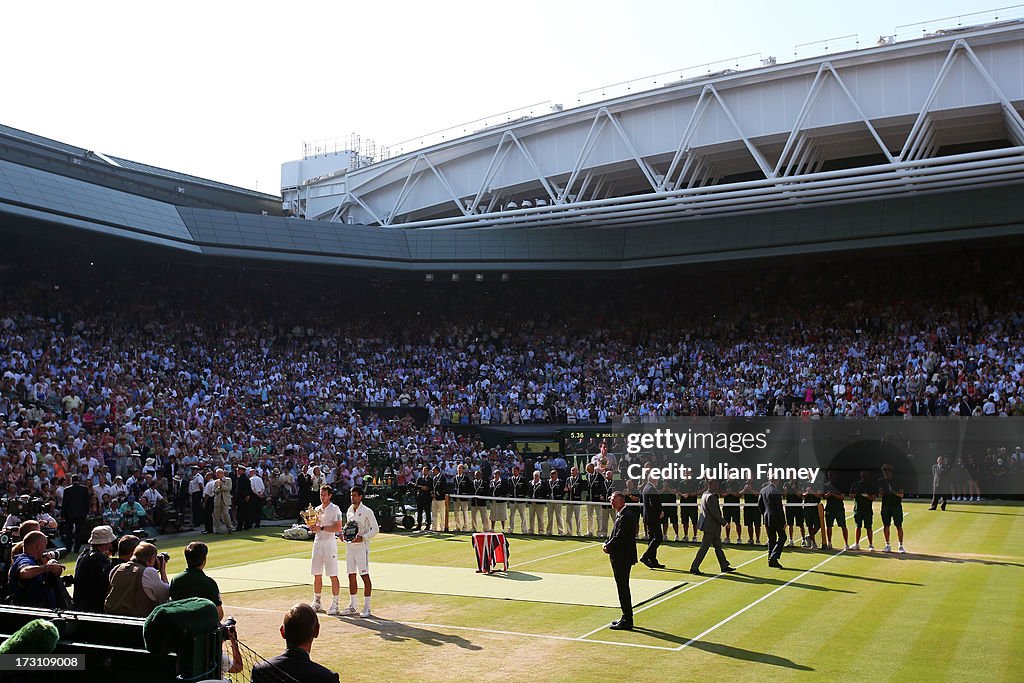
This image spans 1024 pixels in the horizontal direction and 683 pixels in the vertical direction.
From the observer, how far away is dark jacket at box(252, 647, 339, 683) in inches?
225

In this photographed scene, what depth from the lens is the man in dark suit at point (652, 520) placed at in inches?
688

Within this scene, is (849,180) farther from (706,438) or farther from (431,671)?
(431,671)

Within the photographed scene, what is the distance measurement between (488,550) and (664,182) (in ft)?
76.6

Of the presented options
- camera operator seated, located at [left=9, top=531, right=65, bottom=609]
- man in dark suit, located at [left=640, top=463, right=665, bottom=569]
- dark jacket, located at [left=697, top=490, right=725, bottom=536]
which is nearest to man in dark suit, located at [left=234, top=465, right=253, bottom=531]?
man in dark suit, located at [left=640, top=463, right=665, bottom=569]

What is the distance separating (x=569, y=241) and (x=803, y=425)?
1610 centimetres

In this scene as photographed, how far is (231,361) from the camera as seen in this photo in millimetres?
39281

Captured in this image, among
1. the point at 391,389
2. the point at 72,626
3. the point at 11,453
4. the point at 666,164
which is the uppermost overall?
the point at 666,164

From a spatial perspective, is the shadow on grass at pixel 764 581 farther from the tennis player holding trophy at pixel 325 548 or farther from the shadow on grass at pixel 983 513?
the shadow on grass at pixel 983 513

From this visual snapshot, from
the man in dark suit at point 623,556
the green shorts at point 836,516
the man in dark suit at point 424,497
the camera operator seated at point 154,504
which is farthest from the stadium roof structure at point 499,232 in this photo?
the man in dark suit at point 623,556

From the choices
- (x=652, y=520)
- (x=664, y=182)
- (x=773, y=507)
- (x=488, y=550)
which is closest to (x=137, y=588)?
(x=488, y=550)

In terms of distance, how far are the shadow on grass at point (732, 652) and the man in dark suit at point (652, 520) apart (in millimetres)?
5539

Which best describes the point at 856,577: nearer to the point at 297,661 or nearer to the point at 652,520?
the point at 652,520

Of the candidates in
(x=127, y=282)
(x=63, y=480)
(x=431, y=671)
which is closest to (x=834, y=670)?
(x=431, y=671)

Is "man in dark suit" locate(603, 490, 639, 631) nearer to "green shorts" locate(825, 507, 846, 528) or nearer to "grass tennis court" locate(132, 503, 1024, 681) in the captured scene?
"grass tennis court" locate(132, 503, 1024, 681)
